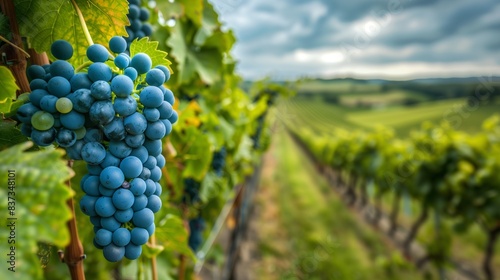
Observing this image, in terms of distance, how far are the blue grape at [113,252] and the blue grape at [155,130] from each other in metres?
0.25

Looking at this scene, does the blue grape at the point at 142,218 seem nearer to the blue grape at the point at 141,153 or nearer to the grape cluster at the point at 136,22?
the blue grape at the point at 141,153

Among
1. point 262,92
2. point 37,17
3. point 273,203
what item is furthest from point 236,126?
point 273,203

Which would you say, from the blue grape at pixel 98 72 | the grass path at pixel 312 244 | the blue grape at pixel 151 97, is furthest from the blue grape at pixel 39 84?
the grass path at pixel 312 244

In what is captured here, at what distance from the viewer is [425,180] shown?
812 cm

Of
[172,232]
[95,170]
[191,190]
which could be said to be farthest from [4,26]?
[191,190]

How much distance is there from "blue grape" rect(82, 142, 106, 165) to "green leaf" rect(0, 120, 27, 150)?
0.20m

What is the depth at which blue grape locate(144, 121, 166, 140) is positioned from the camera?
2.48ft

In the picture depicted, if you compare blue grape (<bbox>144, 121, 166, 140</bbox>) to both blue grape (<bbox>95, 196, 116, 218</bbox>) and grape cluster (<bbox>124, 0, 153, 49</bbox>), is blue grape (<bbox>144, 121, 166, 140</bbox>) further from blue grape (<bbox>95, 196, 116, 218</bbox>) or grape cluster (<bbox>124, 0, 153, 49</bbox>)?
grape cluster (<bbox>124, 0, 153, 49</bbox>)

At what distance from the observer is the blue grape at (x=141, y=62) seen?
76 cm

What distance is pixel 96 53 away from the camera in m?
0.73

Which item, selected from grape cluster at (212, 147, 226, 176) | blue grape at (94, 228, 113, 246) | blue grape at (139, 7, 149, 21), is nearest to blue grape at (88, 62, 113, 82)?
blue grape at (94, 228, 113, 246)

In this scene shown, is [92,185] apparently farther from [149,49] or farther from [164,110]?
[149,49]

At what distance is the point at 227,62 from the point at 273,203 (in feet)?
35.6

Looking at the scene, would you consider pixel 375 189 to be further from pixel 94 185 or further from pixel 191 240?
pixel 94 185
